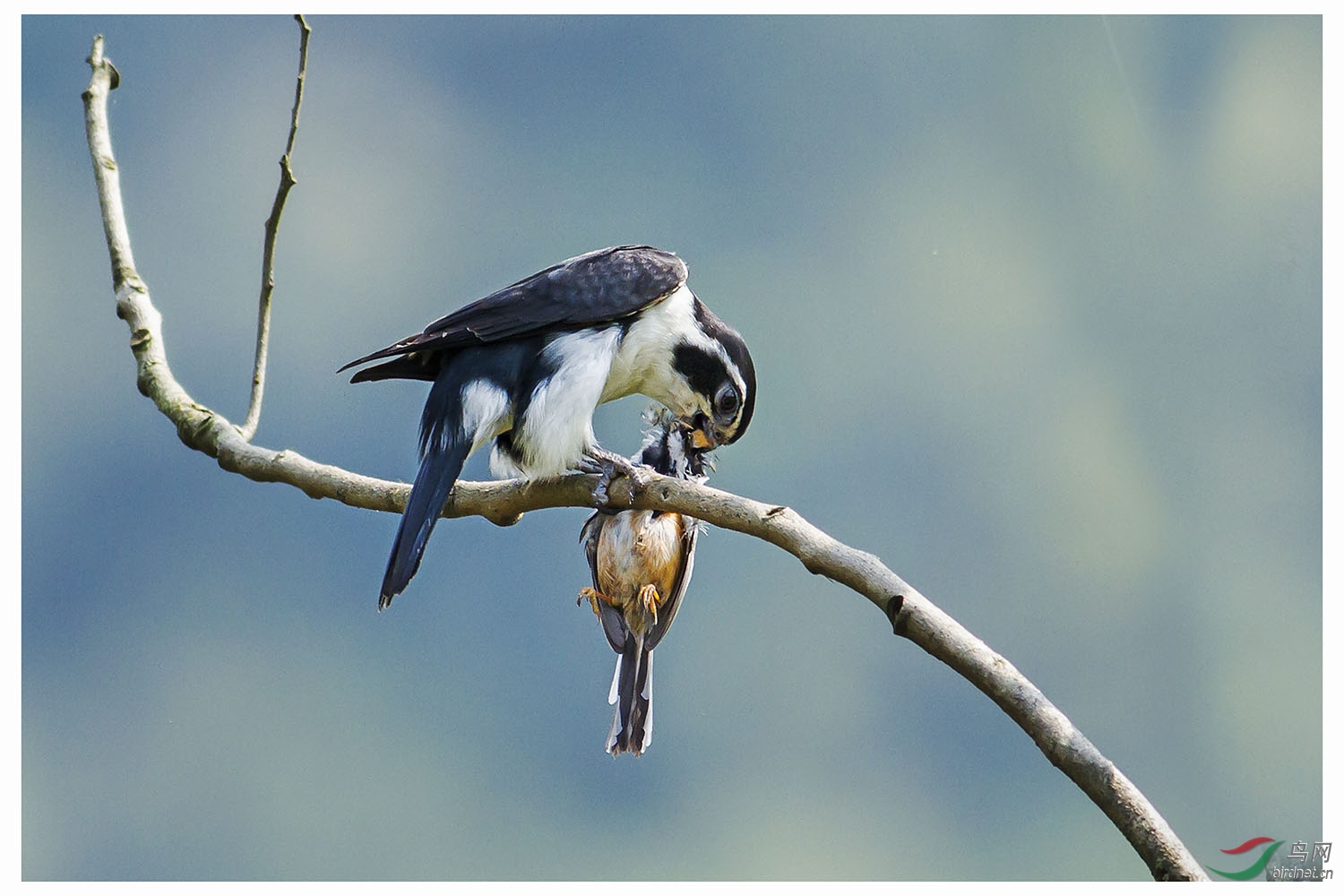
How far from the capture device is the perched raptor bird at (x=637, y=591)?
8.59 ft

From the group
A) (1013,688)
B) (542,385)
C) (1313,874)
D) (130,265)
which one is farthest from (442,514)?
(1313,874)

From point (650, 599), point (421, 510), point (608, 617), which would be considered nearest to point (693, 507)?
point (421, 510)

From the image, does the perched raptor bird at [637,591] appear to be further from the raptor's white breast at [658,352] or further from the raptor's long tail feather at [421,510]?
the raptor's long tail feather at [421,510]

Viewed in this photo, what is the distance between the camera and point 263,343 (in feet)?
8.84

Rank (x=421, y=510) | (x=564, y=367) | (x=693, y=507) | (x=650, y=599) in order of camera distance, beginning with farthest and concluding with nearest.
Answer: (x=650, y=599)
(x=564, y=367)
(x=421, y=510)
(x=693, y=507)

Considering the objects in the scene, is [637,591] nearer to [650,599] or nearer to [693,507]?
[650,599]

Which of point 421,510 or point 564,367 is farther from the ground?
point 564,367

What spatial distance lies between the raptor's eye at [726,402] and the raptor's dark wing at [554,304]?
0.27m

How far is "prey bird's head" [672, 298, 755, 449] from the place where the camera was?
2.62m

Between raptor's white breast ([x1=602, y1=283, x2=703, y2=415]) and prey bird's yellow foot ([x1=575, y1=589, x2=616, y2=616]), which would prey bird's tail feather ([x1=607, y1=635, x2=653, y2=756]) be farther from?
raptor's white breast ([x1=602, y1=283, x2=703, y2=415])

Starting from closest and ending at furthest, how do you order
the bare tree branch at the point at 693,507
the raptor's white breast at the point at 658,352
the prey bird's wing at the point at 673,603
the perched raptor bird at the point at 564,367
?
the bare tree branch at the point at 693,507 < the perched raptor bird at the point at 564,367 < the raptor's white breast at the point at 658,352 < the prey bird's wing at the point at 673,603

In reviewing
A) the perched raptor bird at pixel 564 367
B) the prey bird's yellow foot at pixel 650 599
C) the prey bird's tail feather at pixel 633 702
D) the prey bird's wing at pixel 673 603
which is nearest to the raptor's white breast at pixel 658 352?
the perched raptor bird at pixel 564 367

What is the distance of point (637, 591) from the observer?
2.63 metres

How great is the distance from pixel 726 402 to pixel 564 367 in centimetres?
43
